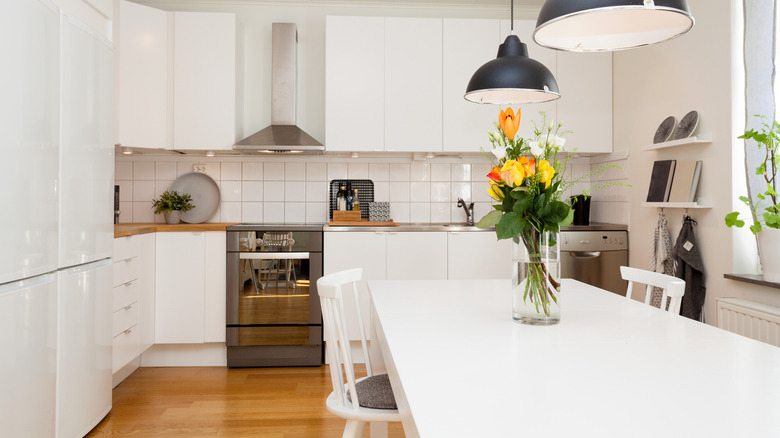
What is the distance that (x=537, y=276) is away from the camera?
4.63ft

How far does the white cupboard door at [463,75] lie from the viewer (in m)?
3.79

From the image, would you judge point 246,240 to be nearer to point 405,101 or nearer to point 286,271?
point 286,271

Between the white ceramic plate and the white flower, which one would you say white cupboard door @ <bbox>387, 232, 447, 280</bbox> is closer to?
the white ceramic plate

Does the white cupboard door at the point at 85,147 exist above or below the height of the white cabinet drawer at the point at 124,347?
above

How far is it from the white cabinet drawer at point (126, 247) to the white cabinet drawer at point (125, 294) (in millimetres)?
160

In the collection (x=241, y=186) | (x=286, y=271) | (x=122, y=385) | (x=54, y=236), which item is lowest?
(x=122, y=385)

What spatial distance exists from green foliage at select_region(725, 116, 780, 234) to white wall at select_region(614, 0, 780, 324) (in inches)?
6.6

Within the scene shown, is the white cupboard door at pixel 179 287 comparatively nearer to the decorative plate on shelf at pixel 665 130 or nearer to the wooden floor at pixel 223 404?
the wooden floor at pixel 223 404

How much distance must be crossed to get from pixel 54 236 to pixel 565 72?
335 centimetres

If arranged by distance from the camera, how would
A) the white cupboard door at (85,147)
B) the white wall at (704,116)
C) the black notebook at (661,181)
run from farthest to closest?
the black notebook at (661,181) < the white wall at (704,116) < the white cupboard door at (85,147)

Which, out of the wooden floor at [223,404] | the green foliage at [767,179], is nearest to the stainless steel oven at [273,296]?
the wooden floor at [223,404]

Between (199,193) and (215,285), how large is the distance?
83 centimetres

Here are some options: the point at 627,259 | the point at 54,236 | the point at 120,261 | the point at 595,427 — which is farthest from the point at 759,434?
the point at 627,259

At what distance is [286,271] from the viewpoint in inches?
138
